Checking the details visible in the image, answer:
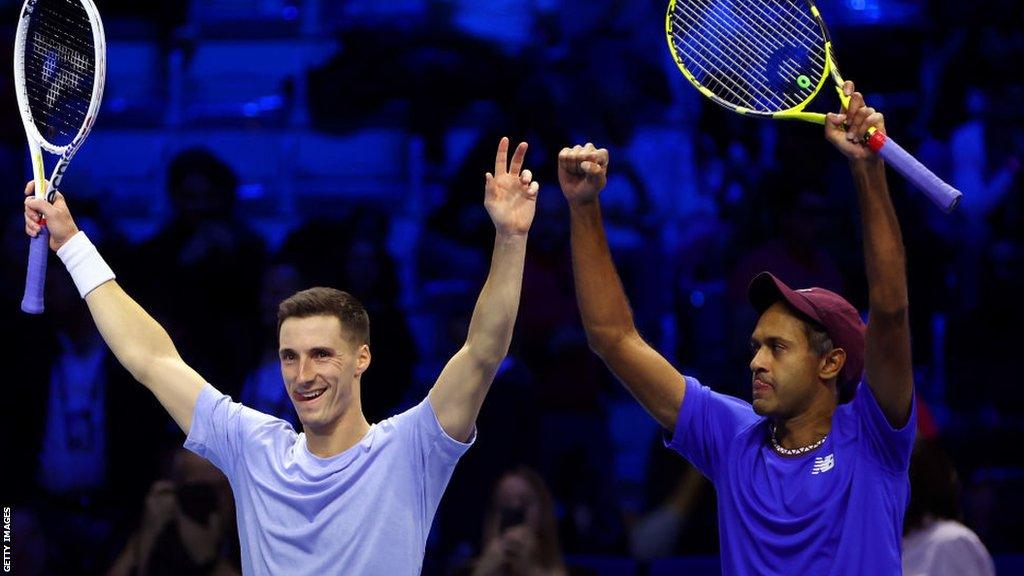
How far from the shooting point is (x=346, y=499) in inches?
126

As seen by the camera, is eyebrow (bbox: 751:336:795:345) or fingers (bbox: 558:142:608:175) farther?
fingers (bbox: 558:142:608:175)

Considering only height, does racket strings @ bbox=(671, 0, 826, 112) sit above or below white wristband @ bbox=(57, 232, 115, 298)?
above

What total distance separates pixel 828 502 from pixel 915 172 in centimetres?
73

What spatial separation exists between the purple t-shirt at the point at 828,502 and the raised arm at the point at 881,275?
0.06m

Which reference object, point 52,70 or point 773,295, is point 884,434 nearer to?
point 773,295

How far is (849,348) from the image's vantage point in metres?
3.38

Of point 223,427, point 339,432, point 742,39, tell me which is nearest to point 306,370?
point 339,432

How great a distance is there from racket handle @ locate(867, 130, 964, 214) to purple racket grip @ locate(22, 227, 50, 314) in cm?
201

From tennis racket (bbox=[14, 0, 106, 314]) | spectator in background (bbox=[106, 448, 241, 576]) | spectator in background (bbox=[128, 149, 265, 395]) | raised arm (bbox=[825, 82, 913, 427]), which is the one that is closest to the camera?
raised arm (bbox=[825, 82, 913, 427])

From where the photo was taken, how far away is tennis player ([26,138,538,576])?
3.18 meters

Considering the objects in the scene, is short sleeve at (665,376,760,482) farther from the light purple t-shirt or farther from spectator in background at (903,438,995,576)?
spectator in background at (903,438,995,576)

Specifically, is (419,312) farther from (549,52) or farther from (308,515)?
(308,515)

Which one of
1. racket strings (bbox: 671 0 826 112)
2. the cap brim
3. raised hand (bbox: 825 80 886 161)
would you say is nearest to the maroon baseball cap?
the cap brim

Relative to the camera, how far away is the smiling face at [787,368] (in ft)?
10.7
